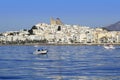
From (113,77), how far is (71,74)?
4.12 meters

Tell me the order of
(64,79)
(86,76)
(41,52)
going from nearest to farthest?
(64,79)
(86,76)
(41,52)

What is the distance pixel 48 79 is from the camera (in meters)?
35.2

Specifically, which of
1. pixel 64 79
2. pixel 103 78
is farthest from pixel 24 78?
pixel 103 78

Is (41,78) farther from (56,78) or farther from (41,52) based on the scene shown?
(41,52)

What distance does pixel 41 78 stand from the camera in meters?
35.9

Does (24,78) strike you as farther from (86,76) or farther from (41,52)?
(41,52)

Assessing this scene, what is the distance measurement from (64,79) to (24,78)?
118 inches

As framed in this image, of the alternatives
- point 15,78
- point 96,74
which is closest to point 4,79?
point 15,78

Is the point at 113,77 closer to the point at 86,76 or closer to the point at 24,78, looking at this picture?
the point at 86,76

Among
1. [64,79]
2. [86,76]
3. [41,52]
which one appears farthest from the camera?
[41,52]

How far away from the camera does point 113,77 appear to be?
119 ft

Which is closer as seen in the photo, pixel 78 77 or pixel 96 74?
pixel 78 77

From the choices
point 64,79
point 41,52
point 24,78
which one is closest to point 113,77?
point 64,79

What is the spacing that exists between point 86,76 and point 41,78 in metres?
3.63
